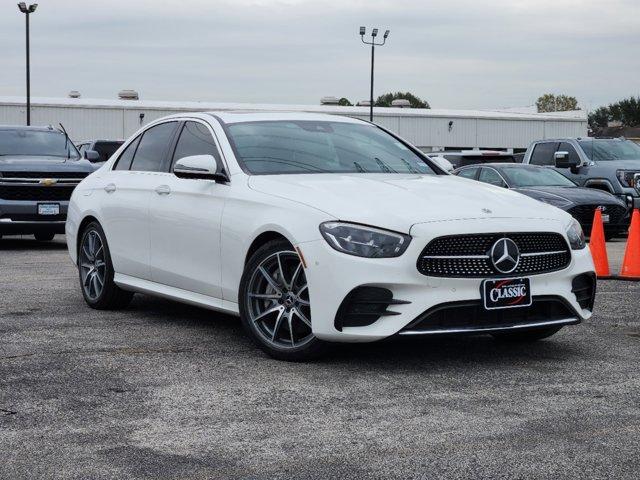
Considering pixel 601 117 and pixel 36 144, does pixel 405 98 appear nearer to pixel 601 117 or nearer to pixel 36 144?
pixel 601 117

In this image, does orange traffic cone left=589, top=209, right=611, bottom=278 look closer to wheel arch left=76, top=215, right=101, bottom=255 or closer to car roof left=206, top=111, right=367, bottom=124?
car roof left=206, top=111, right=367, bottom=124

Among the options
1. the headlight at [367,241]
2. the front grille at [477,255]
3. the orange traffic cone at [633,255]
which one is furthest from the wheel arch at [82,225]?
the orange traffic cone at [633,255]

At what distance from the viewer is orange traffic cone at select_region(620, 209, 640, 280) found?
1136 centimetres

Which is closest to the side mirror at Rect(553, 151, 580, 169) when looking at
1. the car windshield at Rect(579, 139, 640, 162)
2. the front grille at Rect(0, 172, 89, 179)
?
the car windshield at Rect(579, 139, 640, 162)

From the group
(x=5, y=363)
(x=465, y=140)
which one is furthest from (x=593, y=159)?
(x=465, y=140)

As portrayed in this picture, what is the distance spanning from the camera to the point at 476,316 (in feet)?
20.7

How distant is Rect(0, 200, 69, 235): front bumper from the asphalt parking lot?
791 cm

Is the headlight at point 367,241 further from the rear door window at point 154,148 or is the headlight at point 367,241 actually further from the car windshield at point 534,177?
the car windshield at point 534,177

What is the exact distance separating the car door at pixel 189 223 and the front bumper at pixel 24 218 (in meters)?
8.10

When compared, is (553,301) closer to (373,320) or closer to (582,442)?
(373,320)

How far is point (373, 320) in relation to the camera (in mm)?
6230

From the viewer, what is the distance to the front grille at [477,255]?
6207 millimetres

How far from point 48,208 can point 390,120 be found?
50934 millimetres

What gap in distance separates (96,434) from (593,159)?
17.5m
